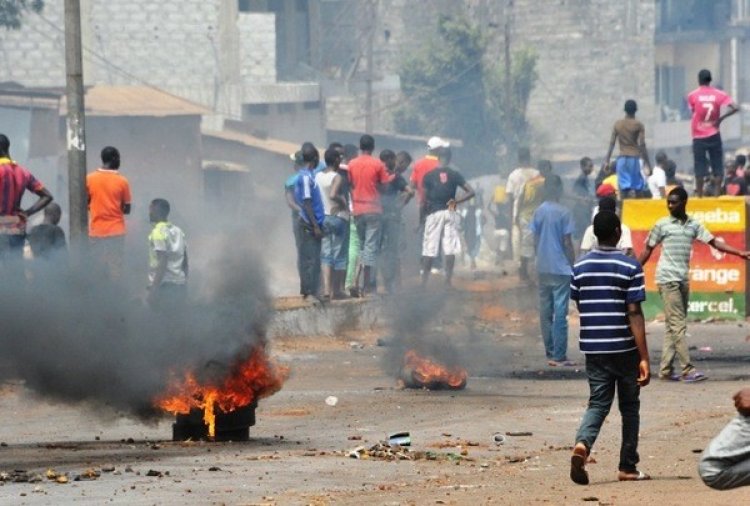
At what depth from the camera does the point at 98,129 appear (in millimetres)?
40719

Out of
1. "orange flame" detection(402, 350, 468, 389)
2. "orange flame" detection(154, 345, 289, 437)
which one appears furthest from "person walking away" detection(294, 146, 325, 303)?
"orange flame" detection(154, 345, 289, 437)

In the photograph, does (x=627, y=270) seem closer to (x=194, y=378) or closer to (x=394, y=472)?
(x=394, y=472)

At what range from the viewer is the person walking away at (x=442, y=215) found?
71.5ft

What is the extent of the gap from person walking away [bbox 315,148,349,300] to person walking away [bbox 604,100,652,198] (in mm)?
4384

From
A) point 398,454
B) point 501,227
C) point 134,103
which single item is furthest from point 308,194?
point 134,103

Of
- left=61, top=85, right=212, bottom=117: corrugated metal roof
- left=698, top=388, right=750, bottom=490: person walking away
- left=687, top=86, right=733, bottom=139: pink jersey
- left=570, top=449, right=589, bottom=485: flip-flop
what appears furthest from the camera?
left=61, top=85, right=212, bottom=117: corrugated metal roof

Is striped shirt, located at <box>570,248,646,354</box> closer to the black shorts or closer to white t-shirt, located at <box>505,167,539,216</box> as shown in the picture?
the black shorts

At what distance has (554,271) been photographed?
1644cm

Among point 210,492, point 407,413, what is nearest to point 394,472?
point 210,492

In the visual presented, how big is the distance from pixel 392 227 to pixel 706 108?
4.49m

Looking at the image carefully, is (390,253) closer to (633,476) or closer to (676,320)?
(676,320)

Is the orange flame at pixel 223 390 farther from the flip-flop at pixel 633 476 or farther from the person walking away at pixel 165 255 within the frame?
the person walking away at pixel 165 255

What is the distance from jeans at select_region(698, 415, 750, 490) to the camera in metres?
6.22

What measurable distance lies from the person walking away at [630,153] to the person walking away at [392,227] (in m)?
3.05
